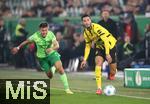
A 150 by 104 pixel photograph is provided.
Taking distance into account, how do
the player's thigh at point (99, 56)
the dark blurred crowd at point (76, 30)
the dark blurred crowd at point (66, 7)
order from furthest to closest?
the dark blurred crowd at point (66, 7) → the dark blurred crowd at point (76, 30) → the player's thigh at point (99, 56)

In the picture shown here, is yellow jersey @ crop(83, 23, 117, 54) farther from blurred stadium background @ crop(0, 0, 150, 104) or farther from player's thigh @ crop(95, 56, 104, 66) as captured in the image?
blurred stadium background @ crop(0, 0, 150, 104)

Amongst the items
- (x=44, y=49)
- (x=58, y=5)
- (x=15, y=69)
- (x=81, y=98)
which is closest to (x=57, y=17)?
(x=58, y=5)

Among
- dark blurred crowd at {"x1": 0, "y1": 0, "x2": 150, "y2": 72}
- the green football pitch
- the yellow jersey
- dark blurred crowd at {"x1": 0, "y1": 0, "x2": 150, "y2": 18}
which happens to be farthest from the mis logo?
dark blurred crowd at {"x1": 0, "y1": 0, "x2": 150, "y2": 18}

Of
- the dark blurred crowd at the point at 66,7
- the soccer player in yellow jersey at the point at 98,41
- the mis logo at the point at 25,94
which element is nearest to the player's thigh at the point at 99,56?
the soccer player in yellow jersey at the point at 98,41

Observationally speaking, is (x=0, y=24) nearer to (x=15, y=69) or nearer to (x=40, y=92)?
(x=15, y=69)

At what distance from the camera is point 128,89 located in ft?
62.8

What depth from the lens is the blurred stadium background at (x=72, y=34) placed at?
978 inches

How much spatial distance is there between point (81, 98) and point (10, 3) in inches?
801

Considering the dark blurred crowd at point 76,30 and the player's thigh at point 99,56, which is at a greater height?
the dark blurred crowd at point 76,30

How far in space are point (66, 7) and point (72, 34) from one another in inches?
127

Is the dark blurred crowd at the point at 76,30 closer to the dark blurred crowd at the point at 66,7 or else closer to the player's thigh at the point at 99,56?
the dark blurred crowd at the point at 66,7

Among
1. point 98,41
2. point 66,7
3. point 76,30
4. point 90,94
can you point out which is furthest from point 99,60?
point 66,7

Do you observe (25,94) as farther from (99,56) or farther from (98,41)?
(98,41)

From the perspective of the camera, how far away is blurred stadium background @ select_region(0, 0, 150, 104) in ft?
81.5
